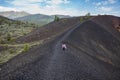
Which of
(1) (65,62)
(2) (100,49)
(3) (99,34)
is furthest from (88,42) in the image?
(1) (65,62)

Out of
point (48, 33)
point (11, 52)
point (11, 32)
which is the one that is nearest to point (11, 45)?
point (11, 52)

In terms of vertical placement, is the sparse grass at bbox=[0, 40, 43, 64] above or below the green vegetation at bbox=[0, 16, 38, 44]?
above

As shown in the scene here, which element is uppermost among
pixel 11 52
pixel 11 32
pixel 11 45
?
pixel 11 52

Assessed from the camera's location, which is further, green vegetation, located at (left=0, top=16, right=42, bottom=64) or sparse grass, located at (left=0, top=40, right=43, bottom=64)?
green vegetation, located at (left=0, top=16, right=42, bottom=64)

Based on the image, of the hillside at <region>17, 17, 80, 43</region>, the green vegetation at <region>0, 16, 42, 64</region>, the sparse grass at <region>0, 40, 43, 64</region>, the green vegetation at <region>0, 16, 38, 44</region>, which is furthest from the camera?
the green vegetation at <region>0, 16, 38, 44</region>

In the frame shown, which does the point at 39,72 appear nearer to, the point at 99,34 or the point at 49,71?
the point at 49,71

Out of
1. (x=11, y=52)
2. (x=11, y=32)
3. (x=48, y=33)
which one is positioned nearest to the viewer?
(x=11, y=52)

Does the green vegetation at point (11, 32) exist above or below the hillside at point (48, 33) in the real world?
below

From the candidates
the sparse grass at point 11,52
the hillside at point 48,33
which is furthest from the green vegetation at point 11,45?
the hillside at point 48,33

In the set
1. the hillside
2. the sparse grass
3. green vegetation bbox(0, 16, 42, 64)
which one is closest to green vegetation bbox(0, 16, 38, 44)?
green vegetation bbox(0, 16, 42, 64)

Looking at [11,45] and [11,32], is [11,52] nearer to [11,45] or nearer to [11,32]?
[11,45]

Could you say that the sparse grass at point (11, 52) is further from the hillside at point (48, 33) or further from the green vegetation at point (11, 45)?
the hillside at point (48, 33)

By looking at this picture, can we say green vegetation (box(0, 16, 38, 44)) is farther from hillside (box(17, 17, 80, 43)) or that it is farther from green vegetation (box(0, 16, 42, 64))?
hillside (box(17, 17, 80, 43))

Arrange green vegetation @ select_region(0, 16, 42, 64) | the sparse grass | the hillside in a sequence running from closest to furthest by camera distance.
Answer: the sparse grass, green vegetation @ select_region(0, 16, 42, 64), the hillside
